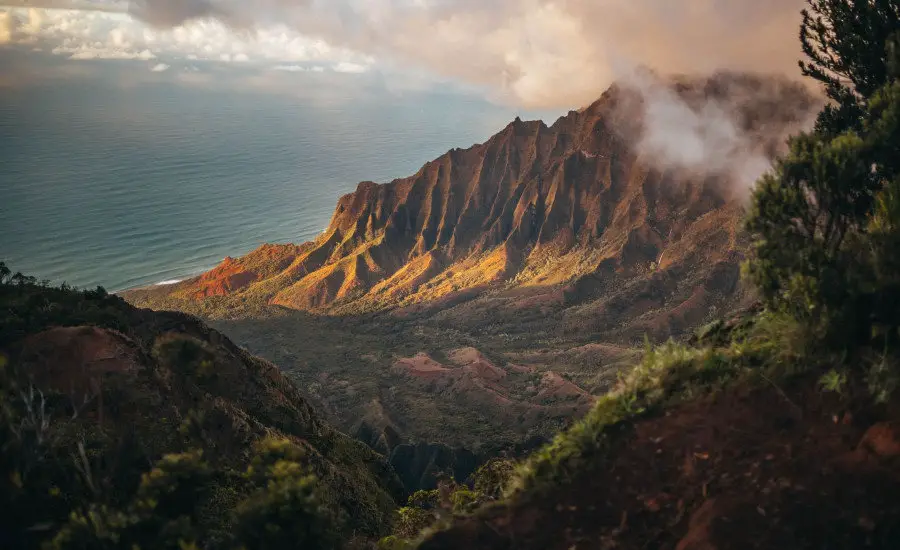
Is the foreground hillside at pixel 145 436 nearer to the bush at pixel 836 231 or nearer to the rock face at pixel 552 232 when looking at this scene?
the bush at pixel 836 231

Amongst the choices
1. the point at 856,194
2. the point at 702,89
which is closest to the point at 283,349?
the point at 856,194

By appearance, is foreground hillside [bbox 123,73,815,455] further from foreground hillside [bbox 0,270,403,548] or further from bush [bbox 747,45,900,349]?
bush [bbox 747,45,900,349]

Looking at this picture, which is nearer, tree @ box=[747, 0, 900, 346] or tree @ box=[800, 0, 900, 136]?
tree @ box=[747, 0, 900, 346]

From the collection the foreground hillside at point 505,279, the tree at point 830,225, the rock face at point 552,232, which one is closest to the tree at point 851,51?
the tree at point 830,225

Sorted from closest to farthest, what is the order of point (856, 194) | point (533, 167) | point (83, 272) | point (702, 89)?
point (856, 194), point (702, 89), point (533, 167), point (83, 272)

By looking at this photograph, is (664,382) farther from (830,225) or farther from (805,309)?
(830,225)

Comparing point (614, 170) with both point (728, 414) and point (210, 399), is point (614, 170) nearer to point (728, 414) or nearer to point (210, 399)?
point (210, 399)

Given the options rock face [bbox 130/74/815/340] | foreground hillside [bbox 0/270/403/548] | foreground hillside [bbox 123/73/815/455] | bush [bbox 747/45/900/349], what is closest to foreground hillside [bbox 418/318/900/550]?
bush [bbox 747/45/900/349]
